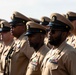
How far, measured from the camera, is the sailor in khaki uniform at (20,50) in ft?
22.0

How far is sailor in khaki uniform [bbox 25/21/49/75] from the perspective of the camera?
5598mm

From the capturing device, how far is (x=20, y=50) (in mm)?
6754

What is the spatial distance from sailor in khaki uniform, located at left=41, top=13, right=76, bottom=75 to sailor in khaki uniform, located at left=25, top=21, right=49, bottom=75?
0.66m

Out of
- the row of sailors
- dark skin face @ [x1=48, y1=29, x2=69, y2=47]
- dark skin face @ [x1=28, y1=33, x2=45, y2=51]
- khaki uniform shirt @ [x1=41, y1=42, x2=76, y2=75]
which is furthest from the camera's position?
dark skin face @ [x1=28, y1=33, x2=45, y2=51]

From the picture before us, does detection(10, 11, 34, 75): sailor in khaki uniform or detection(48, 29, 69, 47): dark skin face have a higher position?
detection(48, 29, 69, 47): dark skin face

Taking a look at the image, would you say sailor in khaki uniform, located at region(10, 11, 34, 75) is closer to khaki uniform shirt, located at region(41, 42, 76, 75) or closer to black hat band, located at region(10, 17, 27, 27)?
black hat band, located at region(10, 17, 27, 27)

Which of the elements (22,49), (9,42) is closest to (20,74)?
(22,49)

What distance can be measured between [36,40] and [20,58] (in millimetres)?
1135

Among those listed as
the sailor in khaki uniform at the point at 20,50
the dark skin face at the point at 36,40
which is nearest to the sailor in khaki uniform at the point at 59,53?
the dark skin face at the point at 36,40

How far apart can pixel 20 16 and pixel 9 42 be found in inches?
35.0

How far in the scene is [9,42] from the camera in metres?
7.87

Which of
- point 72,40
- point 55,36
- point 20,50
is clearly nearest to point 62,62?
point 55,36

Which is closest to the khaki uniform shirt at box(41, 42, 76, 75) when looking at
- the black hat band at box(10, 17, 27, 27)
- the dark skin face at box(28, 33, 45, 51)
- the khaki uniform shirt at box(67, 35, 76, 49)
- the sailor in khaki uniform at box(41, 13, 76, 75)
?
the sailor in khaki uniform at box(41, 13, 76, 75)

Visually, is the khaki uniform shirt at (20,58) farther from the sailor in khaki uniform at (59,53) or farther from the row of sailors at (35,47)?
the sailor in khaki uniform at (59,53)
